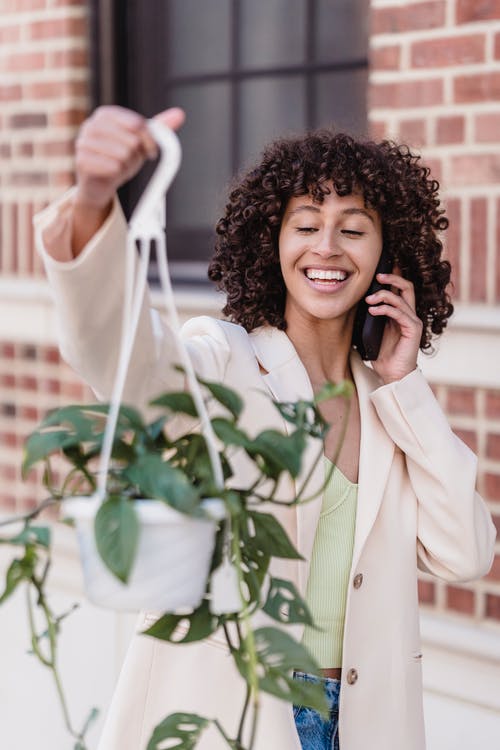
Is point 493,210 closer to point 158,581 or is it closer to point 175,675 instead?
point 175,675

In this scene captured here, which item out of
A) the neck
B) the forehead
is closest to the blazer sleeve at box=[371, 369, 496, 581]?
the neck

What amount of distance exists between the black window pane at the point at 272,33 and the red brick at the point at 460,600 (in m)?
1.74

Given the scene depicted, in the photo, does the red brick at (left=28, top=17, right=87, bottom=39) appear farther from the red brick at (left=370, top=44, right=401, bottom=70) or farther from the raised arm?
the raised arm

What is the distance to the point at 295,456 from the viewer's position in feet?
5.03

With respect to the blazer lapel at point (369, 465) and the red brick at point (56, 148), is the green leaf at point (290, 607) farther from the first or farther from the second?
the red brick at point (56, 148)

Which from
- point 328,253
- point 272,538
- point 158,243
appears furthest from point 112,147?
point 328,253

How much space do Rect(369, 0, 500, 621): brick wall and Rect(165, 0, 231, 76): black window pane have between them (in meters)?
0.86

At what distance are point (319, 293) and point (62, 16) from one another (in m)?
2.54

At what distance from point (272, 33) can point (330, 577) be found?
2.44 m

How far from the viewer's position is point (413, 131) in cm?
358

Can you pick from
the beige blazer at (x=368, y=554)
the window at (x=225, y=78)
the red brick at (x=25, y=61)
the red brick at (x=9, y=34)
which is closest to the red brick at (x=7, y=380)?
the window at (x=225, y=78)

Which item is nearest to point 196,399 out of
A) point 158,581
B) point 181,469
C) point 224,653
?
point 181,469

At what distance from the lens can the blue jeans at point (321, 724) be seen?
2.24 metres

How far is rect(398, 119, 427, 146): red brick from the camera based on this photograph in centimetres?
356
